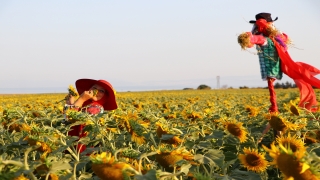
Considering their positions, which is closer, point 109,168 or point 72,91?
point 109,168

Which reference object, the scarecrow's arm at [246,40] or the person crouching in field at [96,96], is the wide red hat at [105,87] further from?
the scarecrow's arm at [246,40]

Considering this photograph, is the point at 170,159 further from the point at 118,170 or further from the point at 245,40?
the point at 245,40

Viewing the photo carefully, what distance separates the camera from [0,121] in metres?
3.98

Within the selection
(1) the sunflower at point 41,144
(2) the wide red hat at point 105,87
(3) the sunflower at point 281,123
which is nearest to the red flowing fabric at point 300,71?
(2) the wide red hat at point 105,87

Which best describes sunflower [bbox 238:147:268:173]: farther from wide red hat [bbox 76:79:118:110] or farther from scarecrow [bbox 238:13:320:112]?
scarecrow [bbox 238:13:320:112]

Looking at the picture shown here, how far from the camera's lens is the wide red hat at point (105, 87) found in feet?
13.7

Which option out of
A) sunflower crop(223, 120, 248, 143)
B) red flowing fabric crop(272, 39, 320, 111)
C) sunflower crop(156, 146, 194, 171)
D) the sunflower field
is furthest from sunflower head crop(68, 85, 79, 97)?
sunflower crop(156, 146, 194, 171)

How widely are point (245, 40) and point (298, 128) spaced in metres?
1.30

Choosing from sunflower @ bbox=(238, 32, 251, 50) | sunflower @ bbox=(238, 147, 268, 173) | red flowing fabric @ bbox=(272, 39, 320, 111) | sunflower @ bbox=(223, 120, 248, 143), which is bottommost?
sunflower @ bbox=(238, 147, 268, 173)

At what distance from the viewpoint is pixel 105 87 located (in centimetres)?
418

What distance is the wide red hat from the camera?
4164mm

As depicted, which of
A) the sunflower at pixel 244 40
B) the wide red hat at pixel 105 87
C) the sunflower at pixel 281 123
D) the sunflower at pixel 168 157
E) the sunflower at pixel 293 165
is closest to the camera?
the sunflower at pixel 293 165

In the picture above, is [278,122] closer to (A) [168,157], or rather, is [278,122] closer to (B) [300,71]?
(A) [168,157]

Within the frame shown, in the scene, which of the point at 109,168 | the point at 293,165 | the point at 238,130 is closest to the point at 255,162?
the point at 238,130
